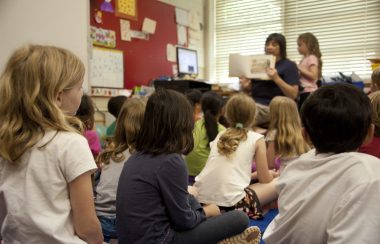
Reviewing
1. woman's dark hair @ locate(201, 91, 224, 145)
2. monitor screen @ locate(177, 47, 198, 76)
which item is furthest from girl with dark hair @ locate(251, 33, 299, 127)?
monitor screen @ locate(177, 47, 198, 76)

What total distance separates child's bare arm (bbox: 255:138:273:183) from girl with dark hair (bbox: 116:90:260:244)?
763 millimetres

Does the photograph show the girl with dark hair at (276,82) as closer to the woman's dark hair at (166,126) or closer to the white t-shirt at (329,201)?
the woman's dark hair at (166,126)

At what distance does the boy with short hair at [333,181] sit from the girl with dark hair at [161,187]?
36 cm

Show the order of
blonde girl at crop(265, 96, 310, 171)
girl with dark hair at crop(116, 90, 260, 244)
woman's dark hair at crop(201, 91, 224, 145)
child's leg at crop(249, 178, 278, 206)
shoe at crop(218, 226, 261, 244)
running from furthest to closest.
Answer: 1. woman's dark hair at crop(201, 91, 224, 145)
2. blonde girl at crop(265, 96, 310, 171)
3. child's leg at crop(249, 178, 278, 206)
4. shoe at crop(218, 226, 261, 244)
5. girl with dark hair at crop(116, 90, 260, 244)

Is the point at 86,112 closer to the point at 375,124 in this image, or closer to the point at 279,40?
the point at 375,124

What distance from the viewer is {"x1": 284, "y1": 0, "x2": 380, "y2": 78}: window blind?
407 centimetres

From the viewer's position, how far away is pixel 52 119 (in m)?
0.96

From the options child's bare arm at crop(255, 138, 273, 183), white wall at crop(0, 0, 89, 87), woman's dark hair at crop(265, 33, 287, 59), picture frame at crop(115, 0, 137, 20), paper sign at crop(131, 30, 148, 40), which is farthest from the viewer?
paper sign at crop(131, 30, 148, 40)

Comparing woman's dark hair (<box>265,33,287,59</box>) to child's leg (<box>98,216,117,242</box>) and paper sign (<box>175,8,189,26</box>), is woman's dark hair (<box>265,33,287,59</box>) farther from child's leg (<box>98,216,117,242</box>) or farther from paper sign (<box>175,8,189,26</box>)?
child's leg (<box>98,216,117,242</box>)

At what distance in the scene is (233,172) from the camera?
1.97 metres

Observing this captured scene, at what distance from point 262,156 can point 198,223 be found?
0.84 metres

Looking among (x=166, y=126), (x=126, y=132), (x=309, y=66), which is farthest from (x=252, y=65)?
(x=166, y=126)

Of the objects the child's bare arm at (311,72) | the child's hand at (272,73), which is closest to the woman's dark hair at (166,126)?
the child's hand at (272,73)

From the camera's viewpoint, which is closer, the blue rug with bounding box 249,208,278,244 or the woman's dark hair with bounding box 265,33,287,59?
the blue rug with bounding box 249,208,278,244
